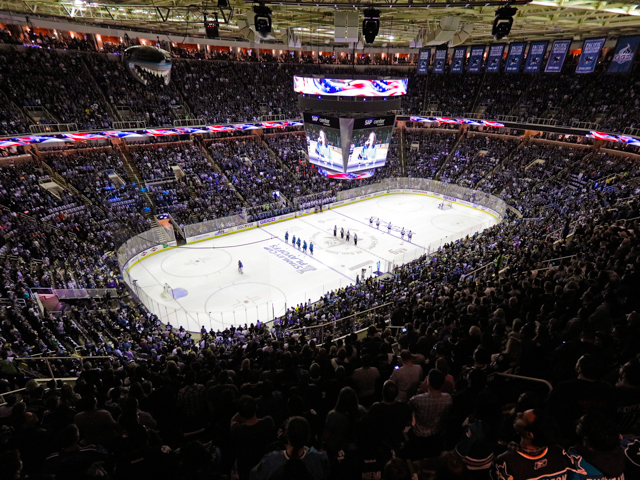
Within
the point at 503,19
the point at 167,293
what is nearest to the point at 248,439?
the point at 503,19

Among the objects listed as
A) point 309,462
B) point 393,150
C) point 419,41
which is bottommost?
point 393,150

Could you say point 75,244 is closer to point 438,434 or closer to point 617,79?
point 438,434

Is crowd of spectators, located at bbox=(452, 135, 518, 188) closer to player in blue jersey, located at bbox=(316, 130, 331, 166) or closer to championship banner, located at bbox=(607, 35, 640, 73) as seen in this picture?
championship banner, located at bbox=(607, 35, 640, 73)

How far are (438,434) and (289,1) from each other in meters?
14.1

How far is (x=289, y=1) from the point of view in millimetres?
13086

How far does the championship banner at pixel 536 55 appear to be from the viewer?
28.5 metres

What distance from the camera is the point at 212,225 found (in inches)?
Result: 1112

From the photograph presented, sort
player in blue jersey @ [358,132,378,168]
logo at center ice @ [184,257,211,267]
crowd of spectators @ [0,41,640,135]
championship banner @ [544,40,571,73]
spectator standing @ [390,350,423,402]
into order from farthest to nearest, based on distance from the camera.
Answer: crowd of spectators @ [0,41,640,135] → championship banner @ [544,40,571,73] → player in blue jersey @ [358,132,378,168] → logo at center ice @ [184,257,211,267] → spectator standing @ [390,350,423,402]

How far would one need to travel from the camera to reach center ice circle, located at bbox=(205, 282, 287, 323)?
62.2ft

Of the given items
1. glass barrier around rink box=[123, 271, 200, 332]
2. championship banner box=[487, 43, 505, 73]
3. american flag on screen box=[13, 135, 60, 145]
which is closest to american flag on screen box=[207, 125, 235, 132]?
american flag on screen box=[13, 135, 60, 145]

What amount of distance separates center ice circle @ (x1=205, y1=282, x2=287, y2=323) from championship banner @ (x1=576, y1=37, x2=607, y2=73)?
89.8 feet

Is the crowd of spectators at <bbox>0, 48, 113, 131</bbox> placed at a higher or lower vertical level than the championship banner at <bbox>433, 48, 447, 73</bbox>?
lower

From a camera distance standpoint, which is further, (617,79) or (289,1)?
(617,79)

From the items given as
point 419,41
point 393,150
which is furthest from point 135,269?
point 393,150
